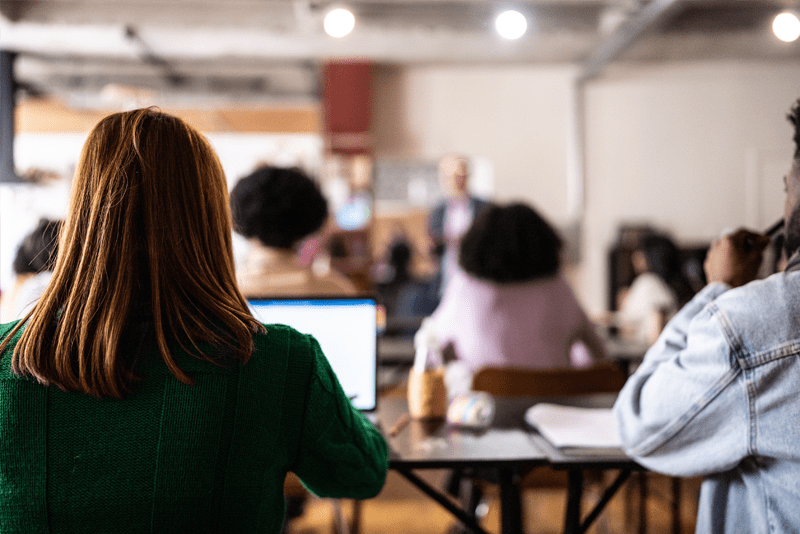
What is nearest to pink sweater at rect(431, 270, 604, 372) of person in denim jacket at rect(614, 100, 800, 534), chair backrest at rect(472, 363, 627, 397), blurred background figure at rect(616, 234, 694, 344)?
chair backrest at rect(472, 363, 627, 397)

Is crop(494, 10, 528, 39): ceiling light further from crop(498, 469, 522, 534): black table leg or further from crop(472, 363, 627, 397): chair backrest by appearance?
crop(498, 469, 522, 534): black table leg

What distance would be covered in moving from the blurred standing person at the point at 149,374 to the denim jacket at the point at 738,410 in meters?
0.60

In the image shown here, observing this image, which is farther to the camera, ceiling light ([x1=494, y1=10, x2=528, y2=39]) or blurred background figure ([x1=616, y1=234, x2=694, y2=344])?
ceiling light ([x1=494, y1=10, x2=528, y2=39])

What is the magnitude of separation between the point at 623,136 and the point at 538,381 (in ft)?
17.0

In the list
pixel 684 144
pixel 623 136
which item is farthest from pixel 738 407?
pixel 684 144

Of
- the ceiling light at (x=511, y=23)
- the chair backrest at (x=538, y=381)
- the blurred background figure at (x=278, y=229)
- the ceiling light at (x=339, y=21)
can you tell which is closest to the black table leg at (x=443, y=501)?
the chair backrest at (x=538, y=381)

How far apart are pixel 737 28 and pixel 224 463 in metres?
6.21

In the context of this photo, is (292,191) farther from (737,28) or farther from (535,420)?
(737,28)

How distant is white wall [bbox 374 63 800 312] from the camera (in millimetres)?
6316

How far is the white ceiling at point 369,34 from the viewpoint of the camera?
198 inches

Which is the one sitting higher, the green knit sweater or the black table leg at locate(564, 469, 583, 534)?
the green knit sweater

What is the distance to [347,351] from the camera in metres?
1.51

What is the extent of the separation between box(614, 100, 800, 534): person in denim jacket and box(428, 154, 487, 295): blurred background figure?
3.63 m

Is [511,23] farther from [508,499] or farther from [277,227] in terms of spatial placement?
[508,499]
